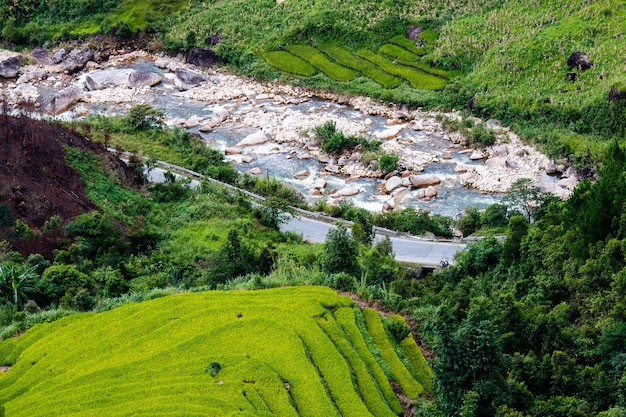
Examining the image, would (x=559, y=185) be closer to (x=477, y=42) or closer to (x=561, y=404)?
(x=477, y=42)

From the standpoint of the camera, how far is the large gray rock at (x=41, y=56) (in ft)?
333

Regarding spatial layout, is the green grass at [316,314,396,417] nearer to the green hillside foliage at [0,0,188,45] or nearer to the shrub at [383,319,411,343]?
the shrub at [383,319,411,343]

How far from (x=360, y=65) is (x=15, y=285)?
6078cm

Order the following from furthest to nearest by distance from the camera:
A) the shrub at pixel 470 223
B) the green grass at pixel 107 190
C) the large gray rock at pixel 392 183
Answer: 1. the large gray rock at pixel 392 183
2. the shrub at pixel 470 223
3. the green grass at pixel 107 190

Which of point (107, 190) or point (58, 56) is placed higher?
point (107, 190)

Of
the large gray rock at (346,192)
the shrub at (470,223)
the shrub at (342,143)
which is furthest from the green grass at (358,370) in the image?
the shrub at (342,143)

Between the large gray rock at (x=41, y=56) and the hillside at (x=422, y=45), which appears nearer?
the hillside at (x=422, y=45)

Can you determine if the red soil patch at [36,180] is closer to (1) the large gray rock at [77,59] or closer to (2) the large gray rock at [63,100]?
(2) the large gray rock at [63,100]

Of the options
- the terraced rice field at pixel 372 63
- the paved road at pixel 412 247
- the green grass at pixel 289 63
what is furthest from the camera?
the green grass at pixel 289 63

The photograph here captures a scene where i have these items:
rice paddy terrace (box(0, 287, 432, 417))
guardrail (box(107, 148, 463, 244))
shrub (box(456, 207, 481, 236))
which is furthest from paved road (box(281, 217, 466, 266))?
rice paddy terrace (box(0, 287, 432, 417))

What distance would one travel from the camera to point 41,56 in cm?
10238

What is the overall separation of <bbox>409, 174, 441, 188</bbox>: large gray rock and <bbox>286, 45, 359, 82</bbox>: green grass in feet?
80.3

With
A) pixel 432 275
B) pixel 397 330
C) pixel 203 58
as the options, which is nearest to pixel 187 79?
pixel 203 58

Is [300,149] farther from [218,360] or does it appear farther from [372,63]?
[218,360]
